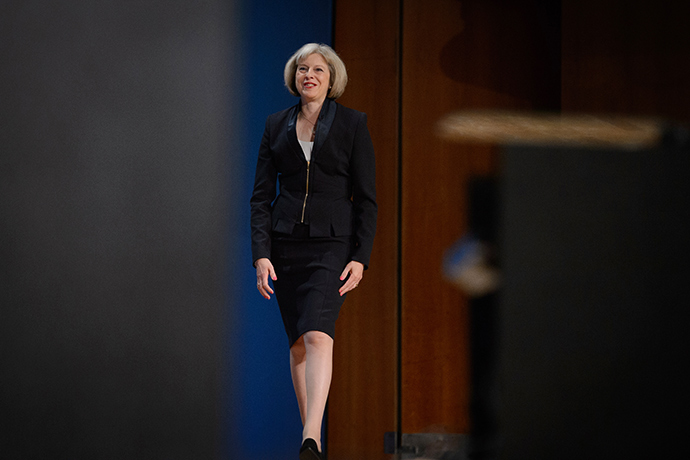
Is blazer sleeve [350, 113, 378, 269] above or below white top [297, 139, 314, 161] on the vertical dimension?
below

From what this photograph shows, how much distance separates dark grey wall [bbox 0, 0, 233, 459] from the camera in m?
2.62

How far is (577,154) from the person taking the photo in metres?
2.46

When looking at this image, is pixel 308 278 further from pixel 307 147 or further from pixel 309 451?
pixel 309 451

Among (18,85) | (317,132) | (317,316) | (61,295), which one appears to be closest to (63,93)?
(18,85)

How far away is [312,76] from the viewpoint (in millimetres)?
2363

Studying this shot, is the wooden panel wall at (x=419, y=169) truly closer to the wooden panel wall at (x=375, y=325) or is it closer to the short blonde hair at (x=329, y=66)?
the wooden panel wall at (x=375, y=325)

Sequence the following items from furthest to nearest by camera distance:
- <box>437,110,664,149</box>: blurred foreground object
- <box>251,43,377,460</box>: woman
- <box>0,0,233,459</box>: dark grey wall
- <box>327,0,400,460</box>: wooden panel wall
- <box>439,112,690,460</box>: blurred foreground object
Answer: <box>327,0,400,460</box>: wooden panel wall → <box>0,0,233,459</box>: dark grey wall → <box>437,110,664,149</box>: blurred foreground object → <box>251,43,377,460</box>: woman → <box>439,112,690,460</box>: blurred foreground object

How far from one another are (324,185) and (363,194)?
13 cm

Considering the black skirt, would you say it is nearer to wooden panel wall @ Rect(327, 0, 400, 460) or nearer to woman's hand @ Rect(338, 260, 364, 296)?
woman's hand @ Rect(338, 260, 364, 296)

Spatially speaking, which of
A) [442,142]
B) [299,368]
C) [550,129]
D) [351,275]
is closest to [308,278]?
[351,275]

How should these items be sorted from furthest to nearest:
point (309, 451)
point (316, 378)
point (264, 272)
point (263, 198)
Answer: point (263, 198) < point (264, 272) < point (316, 378) < point (309, 451)

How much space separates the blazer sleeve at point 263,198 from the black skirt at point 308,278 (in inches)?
1.9

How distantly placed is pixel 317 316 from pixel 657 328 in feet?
3.44

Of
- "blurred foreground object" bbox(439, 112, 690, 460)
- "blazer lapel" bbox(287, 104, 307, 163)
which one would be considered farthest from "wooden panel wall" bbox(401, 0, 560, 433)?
"blazer lapel" bbox(287, 104, 307, 163)
